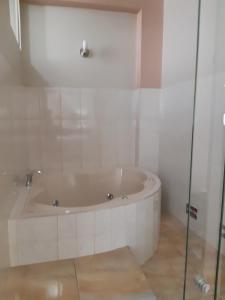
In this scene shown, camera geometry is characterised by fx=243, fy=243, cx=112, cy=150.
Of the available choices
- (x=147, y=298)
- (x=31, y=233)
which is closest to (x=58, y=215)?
(x=31, y=233)

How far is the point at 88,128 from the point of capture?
256 cm

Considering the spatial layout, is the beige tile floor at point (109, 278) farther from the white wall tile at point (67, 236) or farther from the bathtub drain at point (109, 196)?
the bathtub drain at point (109, 196)

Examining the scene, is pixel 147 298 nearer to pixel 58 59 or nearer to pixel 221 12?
pixel 221 12

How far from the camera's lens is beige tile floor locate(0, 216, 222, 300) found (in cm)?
130

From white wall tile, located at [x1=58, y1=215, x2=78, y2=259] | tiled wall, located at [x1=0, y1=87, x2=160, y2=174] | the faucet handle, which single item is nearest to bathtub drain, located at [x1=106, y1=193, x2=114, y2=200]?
tiled wall, located at [x1=0, y1=87, x2=160, y2=174]

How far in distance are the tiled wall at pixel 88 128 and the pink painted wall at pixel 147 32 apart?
0.56 feet

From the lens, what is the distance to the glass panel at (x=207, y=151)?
5.33 feet

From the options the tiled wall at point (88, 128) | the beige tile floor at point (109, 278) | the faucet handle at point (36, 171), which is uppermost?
the tiled wall at point (88, 128)

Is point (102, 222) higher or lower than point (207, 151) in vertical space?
lower

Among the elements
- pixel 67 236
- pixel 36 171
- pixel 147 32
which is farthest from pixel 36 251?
pixel 147 32

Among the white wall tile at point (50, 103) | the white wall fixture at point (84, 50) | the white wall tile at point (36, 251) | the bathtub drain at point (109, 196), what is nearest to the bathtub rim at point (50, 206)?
the white wall tile at point (36, 251)

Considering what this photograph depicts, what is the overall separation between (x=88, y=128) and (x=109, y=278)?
59.7 inches

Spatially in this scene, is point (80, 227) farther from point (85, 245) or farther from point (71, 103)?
point (71, 103)

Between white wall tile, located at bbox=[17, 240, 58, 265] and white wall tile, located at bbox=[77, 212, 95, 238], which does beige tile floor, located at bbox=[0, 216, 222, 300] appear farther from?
white wall tile, located at bbox=[77, 212, 95, 238]
